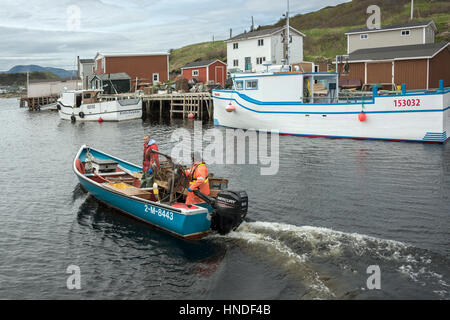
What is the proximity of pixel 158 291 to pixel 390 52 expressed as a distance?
1446 inches

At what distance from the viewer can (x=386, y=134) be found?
86.0ft

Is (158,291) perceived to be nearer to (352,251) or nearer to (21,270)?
(21,270)

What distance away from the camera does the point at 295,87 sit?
2888cm

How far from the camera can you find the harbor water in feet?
30.2

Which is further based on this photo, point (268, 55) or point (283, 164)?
point (268, 55)

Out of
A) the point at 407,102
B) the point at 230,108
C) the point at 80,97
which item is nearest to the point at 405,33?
the point at 230,108

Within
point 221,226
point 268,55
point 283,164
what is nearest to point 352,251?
point 221,226

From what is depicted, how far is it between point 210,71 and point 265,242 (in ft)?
149

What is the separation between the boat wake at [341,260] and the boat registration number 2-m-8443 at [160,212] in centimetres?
157

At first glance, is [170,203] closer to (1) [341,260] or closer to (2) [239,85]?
(1) [341,260]

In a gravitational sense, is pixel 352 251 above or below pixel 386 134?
below

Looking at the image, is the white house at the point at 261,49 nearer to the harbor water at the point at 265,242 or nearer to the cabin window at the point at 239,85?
the cabin window at the point at 239,85

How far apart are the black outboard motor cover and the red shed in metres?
44.9

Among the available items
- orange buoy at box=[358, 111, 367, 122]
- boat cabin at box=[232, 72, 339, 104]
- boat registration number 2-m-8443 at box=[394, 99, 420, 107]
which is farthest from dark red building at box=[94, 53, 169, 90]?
boat registration number 2-m-8443 at box=[394, 99, 420, 107]
